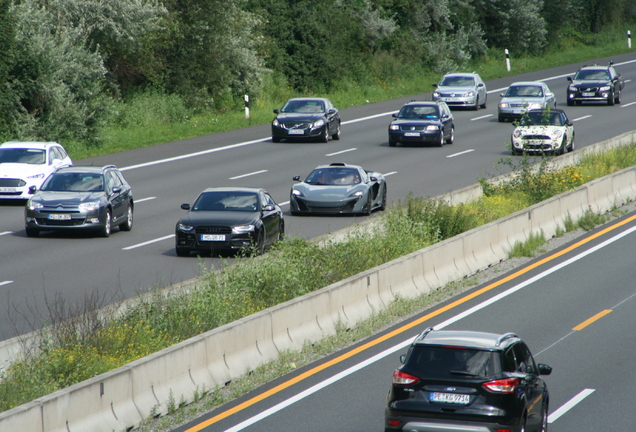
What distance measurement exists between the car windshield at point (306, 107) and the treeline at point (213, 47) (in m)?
6.38

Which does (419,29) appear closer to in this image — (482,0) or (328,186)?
(482,0)

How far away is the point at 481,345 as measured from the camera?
31.4 ft

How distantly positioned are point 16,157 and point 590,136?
22.5 metres

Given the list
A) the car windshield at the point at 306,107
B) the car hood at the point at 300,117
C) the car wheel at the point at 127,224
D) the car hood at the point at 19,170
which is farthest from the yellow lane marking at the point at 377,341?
the car windshield at the point at 306,107

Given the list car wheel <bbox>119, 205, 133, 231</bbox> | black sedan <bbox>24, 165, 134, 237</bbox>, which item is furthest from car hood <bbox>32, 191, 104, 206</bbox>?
car wheel <bbox>119, 205, 133, 231</bbox>

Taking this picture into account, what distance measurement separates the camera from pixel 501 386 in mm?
9289

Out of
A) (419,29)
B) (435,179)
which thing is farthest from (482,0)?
(435,179)

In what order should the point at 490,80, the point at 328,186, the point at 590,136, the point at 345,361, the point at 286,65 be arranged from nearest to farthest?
the point at 345,361, the point at 328,186, the point at 590,136, the point at 286,65, the point at 490,80

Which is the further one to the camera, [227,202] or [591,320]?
[227,202]

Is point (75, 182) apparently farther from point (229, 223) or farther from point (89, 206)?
point (229, 223)

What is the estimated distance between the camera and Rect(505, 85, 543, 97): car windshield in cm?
4544

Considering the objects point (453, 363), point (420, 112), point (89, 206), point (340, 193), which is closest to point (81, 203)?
point (89, 206)

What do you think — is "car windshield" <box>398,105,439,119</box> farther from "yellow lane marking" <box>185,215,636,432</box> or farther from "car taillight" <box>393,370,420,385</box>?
"car taillight" <box>393,370,420,385</box>

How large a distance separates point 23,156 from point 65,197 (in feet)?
21.6
